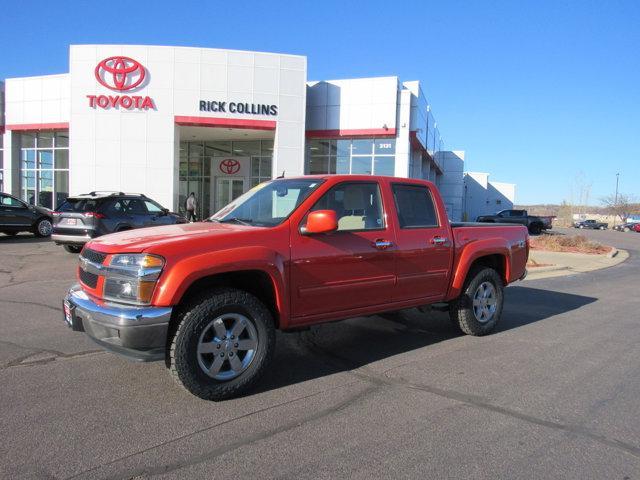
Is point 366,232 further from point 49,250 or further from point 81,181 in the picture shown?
point 81,181

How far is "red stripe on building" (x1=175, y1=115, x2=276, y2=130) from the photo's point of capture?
22203 millimetres

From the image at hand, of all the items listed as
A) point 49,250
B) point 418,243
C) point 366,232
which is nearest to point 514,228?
point 418,243

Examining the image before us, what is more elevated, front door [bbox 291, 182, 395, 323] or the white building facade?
the white building facade

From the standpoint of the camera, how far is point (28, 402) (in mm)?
3902

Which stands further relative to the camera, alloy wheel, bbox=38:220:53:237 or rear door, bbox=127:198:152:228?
alloy wheel, bbox=38:220:53:237

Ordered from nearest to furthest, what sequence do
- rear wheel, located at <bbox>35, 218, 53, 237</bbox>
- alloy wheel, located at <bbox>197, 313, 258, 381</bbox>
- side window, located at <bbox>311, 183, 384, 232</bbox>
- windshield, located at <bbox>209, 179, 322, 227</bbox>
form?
alloy wheel, located at <bbox>197, 313, 258, 381</bbox>, windshield, located at <bbox>209, 179, 322, 227</bbox>, side window, located at <bbox>311, 183, 384, 232</bbox>, rear wheel, located at <bbox>35, 218, 53, 237</bbox>

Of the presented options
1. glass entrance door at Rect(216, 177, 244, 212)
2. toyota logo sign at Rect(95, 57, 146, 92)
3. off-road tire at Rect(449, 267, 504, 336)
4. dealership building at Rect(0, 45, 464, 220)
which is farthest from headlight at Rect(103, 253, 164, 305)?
glass entrance door at Rect(216, 177, 244, 212)

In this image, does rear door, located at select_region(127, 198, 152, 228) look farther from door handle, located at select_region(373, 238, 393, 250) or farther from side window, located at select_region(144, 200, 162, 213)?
door handle, located at select_region(373, 238, 393, 250)

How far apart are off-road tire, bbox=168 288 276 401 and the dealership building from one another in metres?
19.2

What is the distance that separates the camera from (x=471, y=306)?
20.1ft

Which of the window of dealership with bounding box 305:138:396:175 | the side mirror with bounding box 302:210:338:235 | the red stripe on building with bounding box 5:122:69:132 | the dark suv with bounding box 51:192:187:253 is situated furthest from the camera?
the red stripe on building with bounding box 5:122:69:132

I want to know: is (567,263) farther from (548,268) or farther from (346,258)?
(346,258)

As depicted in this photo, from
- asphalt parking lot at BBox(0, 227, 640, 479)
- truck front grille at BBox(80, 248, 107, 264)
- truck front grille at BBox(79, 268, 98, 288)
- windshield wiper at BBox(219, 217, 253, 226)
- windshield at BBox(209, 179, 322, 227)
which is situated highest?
windshield at BBox(209, 179, 322, 227)

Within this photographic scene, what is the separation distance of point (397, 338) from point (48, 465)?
406cm
